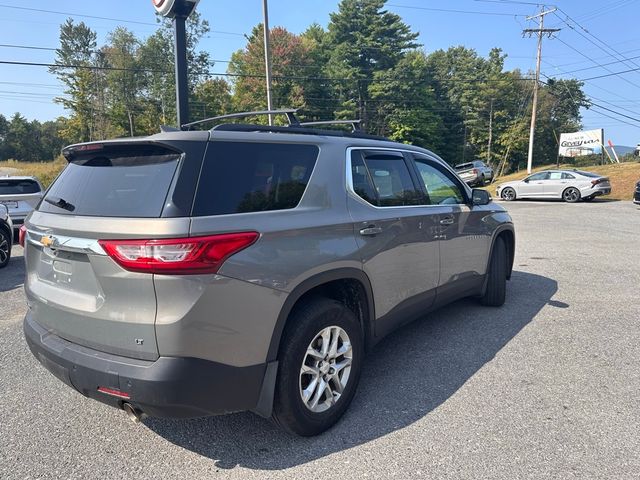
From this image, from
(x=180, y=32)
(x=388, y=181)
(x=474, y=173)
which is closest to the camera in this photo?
(x=388, y=181)

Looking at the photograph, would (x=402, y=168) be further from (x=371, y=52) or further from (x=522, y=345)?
(x=371, y=52)

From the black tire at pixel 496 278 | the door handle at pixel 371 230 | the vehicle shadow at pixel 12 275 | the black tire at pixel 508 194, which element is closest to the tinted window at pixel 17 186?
the vehicle shadow at pixel 12 275

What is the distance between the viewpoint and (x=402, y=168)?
3.84 meters

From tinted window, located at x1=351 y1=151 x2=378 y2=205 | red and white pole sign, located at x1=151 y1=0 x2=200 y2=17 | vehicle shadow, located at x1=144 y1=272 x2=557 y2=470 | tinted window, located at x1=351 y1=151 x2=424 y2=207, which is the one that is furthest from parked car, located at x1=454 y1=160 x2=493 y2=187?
tinted window, located at x1=351 y1=151 x2=378 y2=205

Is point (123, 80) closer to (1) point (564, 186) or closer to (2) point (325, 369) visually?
(1) point (564, 186)

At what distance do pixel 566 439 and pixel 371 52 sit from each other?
174ft

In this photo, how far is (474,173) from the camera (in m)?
32.7

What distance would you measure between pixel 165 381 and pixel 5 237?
7.64 m

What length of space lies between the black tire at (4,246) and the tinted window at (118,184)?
20.8 feet

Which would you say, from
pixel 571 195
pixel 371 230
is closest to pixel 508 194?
pixel 571 195

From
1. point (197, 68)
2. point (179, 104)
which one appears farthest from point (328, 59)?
point (179, 104)

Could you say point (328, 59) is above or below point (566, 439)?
above

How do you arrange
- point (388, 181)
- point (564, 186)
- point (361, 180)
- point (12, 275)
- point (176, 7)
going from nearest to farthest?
point (361, 180) < point (388, 181) < point (12, 275) < point (176, 7) < point (564, 186)

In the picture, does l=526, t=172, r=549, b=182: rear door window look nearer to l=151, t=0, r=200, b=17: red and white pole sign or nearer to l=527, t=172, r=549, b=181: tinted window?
l=527, t=172, r=549, b=181: tinted window
